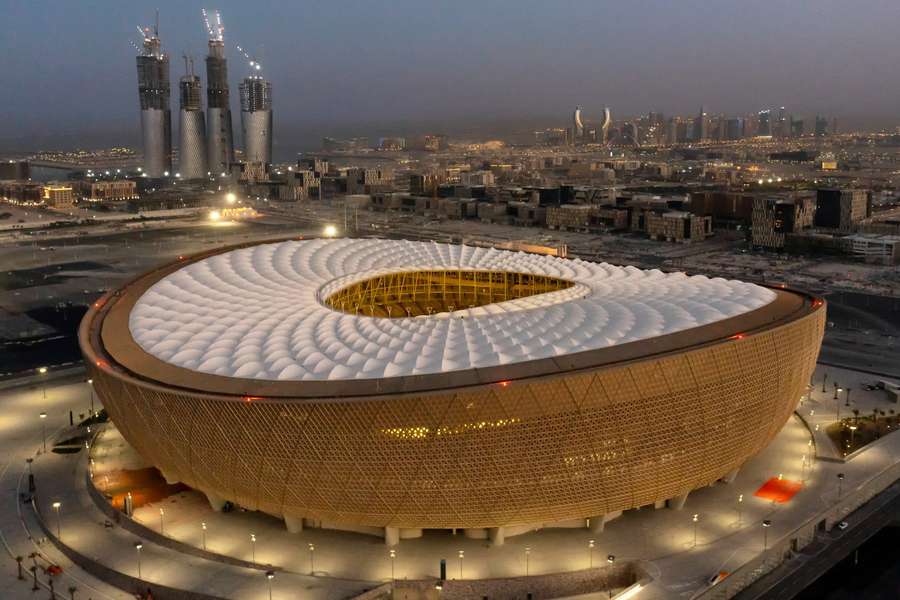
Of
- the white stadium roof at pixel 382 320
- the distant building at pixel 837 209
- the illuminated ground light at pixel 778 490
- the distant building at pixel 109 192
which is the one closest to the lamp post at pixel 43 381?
the white stadium roof at pixel 382 320

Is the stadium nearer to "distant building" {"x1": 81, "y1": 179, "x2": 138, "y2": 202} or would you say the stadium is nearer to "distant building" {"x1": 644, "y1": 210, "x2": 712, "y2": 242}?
"distant building" {"x1": 644, "y1": 210, "x2": 712, "y2": 242}

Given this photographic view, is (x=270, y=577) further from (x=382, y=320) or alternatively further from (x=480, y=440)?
(x=382, y=320)

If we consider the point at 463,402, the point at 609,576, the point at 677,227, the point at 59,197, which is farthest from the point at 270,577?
the point at 59,197

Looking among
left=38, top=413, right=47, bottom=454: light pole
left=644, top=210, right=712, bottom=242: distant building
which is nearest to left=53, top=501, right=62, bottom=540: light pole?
left=38, top=413, right=47, bottom=454: light pole

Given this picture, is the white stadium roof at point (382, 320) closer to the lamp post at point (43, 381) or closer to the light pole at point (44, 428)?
the light pole at point (44, 428)

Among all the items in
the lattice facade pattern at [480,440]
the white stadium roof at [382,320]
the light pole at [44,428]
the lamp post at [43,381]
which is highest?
the white stadium roof at [382,320]

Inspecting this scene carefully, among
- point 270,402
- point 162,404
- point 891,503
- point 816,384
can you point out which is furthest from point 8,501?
point 816,384
